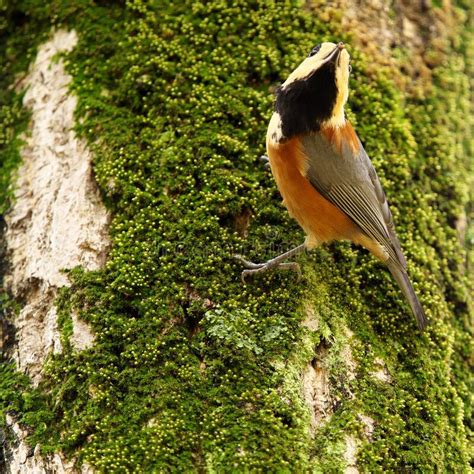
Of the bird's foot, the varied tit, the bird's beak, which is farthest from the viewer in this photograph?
the varied tit

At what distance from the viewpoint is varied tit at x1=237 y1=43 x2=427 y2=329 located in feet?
12.1

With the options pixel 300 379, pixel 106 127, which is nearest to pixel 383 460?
pixel 300 379

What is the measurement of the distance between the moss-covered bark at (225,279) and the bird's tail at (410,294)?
0.08 meters

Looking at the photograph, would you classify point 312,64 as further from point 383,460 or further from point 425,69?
point 383,460

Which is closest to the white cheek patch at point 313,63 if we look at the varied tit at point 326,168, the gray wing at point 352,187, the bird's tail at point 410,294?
the varied tit at point 326,168

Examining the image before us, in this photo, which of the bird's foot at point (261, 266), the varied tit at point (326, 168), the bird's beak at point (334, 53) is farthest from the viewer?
the varied tit at point (326, 168)

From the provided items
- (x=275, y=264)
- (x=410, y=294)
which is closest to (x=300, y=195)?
(x=275, y=264)

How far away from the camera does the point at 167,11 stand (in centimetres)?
429

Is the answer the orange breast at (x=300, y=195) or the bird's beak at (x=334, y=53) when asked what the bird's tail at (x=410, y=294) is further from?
the bird's beak at (x=334, y=53)

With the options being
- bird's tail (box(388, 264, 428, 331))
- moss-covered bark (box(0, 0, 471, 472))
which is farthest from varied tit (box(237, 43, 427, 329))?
moss-covered bark (box(0, 0, 471, 472))

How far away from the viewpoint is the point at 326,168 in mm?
3852

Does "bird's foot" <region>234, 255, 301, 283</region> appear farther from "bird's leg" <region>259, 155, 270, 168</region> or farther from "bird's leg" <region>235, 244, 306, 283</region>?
"bird's leg" <region>259, 155, 270, 168</region>

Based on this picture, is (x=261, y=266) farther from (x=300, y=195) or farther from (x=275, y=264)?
(x=300, y=195)

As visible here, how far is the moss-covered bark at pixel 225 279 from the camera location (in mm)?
2955
